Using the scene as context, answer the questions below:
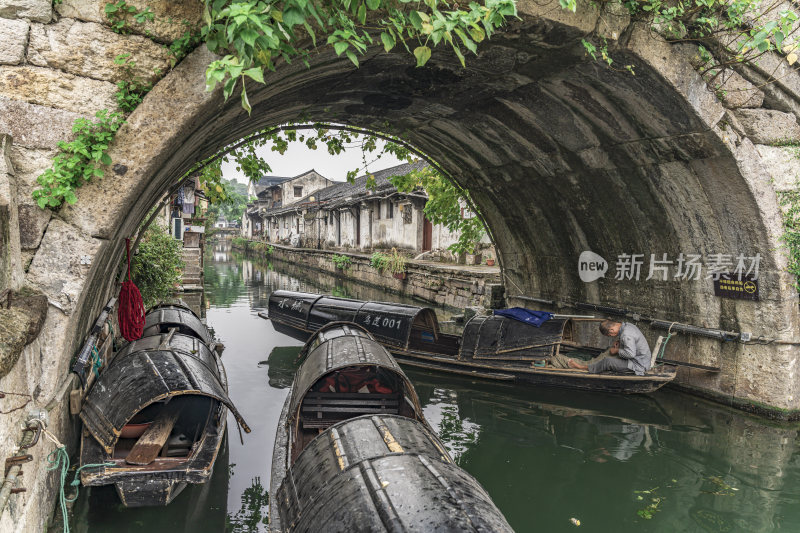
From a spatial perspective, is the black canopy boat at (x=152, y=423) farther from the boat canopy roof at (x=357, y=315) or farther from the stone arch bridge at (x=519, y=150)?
the boat canopy roof at (x=357, y=315)

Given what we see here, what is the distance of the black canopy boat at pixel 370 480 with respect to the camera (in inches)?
117

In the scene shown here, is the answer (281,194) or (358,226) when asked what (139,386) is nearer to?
(358,226)

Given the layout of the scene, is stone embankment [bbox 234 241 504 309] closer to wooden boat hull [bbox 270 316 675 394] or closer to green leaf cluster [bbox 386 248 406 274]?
green leaf cluster [bbox 386 248 406 274]

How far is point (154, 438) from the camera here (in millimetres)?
5109

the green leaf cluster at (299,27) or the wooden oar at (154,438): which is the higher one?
the green leaf cluster at (299,27)

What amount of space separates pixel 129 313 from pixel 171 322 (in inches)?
55.6

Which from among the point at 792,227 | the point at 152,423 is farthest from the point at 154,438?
the point at 792,227

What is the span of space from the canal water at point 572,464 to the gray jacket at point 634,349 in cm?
72

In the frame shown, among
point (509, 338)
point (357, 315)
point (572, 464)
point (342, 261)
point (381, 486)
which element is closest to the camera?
point (381, 486)

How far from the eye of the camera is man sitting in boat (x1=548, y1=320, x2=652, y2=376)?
7.79m

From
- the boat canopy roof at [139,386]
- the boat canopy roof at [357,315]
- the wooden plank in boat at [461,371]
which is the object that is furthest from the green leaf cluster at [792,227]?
the boat canopy roof at [139,386]

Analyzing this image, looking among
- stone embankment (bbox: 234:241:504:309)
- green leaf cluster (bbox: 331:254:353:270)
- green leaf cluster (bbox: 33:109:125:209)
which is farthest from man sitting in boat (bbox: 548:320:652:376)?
green leaf cluster (bbox: 331:254:353:270)

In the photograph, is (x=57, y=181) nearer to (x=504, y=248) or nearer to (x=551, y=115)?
(x=551, y=115)

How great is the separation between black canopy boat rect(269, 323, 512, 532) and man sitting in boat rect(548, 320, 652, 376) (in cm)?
376
